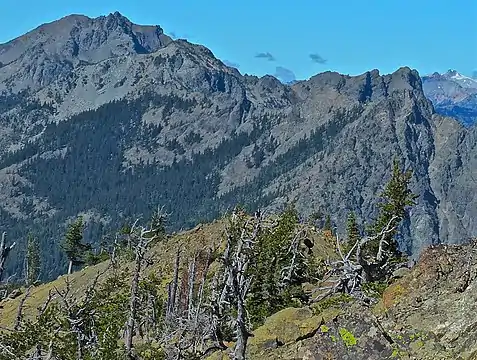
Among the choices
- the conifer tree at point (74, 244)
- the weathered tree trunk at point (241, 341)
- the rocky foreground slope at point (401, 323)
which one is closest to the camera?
the rocky foreground slope at point (401, 323)

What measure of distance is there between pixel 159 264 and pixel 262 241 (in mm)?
37848

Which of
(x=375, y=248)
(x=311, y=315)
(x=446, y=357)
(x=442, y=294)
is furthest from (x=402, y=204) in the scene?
(x=446, y=357)

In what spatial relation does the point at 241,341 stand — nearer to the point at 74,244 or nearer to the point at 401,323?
the point at 401,323

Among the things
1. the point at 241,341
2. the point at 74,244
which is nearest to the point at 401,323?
the point at 241,341

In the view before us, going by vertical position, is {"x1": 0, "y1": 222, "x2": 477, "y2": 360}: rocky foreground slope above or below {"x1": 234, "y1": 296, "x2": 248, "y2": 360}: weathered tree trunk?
above

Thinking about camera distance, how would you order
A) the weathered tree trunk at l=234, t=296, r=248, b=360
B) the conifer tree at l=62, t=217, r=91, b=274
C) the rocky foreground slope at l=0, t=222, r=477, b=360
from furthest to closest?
1. the conifer tree at l=62, t=217, r=91, b=274
2. the weathered tree trunk at l=234, t=296, r=248, b=360
3. the rocky foreground slope at l=0, t=222, r=477, b=360

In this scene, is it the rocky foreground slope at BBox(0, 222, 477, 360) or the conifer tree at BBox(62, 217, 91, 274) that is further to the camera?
the conifer tree at BBox(62, 217, 91, 274)

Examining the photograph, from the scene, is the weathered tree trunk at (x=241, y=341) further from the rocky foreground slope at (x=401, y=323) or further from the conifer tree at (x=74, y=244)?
the conifer tree at (x=74, y=244)

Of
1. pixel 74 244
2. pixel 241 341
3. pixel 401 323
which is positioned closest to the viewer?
pixel 401 323

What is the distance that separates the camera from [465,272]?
24.3 metres

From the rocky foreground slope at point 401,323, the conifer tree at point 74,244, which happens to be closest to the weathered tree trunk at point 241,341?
the rocky foreground slope at point 401,323

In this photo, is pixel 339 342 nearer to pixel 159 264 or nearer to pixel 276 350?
pixel 276 350

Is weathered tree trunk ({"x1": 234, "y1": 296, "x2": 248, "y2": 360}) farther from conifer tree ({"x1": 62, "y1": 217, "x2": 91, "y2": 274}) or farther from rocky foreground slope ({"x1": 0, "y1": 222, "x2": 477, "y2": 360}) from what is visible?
conifer tree ({"x1": 62, "y1": 217, "x2": 91, "y2": 274})

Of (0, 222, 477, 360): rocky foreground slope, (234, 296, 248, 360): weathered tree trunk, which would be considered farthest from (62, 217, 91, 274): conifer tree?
(234, 296, 248, 360): weathered tree trunk
